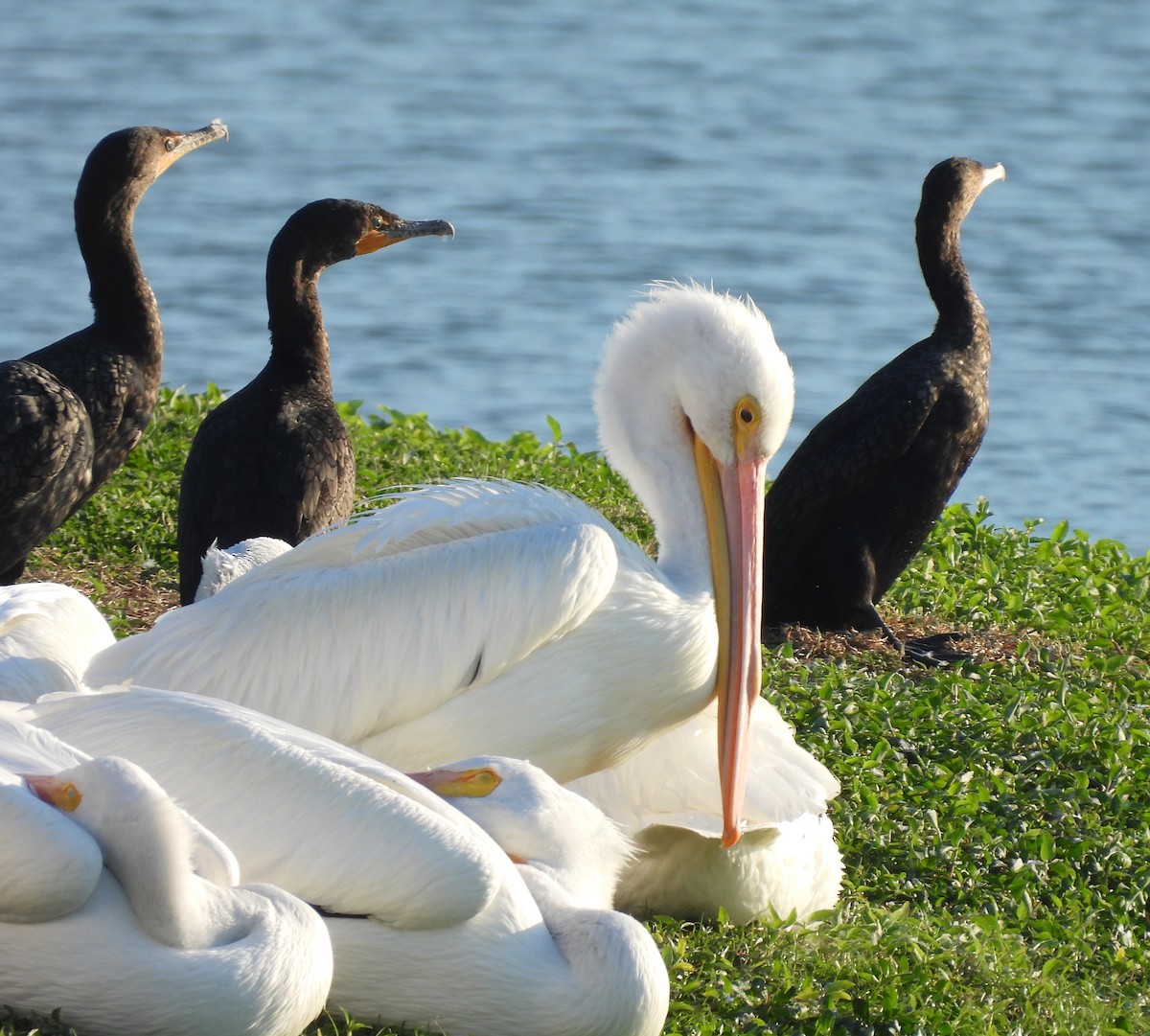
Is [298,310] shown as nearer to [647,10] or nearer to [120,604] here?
[120,604]

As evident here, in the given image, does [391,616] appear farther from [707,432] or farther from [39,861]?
[39,861]

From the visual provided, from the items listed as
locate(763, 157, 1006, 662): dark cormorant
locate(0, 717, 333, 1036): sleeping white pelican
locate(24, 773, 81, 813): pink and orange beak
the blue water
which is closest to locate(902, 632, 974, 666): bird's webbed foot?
locate(763, 157, 1006, 662): dark cormorant

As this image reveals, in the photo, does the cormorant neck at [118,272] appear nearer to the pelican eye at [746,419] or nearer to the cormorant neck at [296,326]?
the cormorant neck at [296,326]

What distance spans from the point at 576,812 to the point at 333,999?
513 millimetres

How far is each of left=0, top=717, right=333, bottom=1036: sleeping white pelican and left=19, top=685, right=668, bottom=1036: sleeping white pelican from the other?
17 centimetres

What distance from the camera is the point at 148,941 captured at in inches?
109

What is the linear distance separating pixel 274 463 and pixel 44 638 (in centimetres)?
156

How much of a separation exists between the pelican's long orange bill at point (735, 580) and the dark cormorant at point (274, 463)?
4.77 ft

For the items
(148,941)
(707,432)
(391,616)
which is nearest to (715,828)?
(391,616)

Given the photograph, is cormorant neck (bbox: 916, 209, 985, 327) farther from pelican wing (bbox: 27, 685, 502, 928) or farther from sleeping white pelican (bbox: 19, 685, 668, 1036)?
pelican wing (bbox: 27, 685, 502, 928)

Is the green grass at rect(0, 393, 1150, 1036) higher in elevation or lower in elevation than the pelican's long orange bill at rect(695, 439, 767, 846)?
lower

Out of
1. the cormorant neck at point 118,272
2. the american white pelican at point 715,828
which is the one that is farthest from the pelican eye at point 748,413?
the cormorant neck at point 118,272

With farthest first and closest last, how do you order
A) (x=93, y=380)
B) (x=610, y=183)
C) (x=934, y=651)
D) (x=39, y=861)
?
(x=610, y=183) → (x=93, y=380) → (x=934, y=651) → (x=39, y=861)

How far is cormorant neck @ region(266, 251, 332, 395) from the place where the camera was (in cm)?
575
